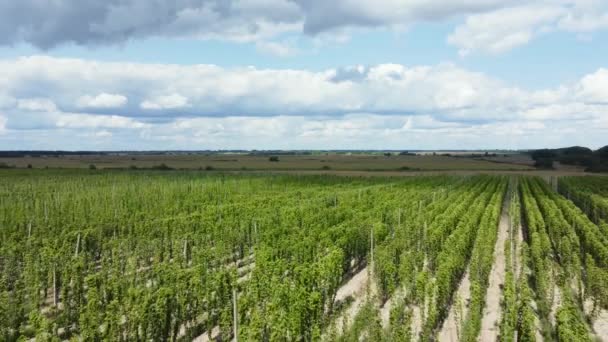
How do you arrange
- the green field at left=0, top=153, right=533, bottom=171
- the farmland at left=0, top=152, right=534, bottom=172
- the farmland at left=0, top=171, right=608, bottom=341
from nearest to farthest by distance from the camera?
the farmland at left=0, top=171, right=608, bottom=341, the farmland at left=0, top=152, right=534, bottom=172, the green field at left=0, top=153, right=533, bottom=171

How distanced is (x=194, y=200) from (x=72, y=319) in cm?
2043

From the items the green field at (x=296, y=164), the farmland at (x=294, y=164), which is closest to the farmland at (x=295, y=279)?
the farmland at (x=294, y=164)

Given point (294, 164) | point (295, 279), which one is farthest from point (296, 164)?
point (295, 279)

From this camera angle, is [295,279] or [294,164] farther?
[294,164]

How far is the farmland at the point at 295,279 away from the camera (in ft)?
34.0

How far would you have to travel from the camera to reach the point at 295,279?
1265 cm

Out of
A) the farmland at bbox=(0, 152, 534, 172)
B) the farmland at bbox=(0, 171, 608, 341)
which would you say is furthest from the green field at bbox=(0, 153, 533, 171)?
the farmland at bbox=(0, 171, 608, 341)

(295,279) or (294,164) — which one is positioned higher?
(294,164)

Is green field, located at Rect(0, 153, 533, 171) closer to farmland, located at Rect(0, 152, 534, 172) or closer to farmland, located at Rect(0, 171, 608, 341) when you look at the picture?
farmland, located at Rect(0, 152, 534, 172)

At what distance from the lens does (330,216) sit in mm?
23609

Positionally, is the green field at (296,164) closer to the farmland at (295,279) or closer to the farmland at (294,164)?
the farmland at (294,164)

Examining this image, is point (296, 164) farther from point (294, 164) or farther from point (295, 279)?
point (295, 279)

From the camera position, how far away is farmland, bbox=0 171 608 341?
10.4m

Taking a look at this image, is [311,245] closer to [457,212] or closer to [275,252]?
[275,252]
